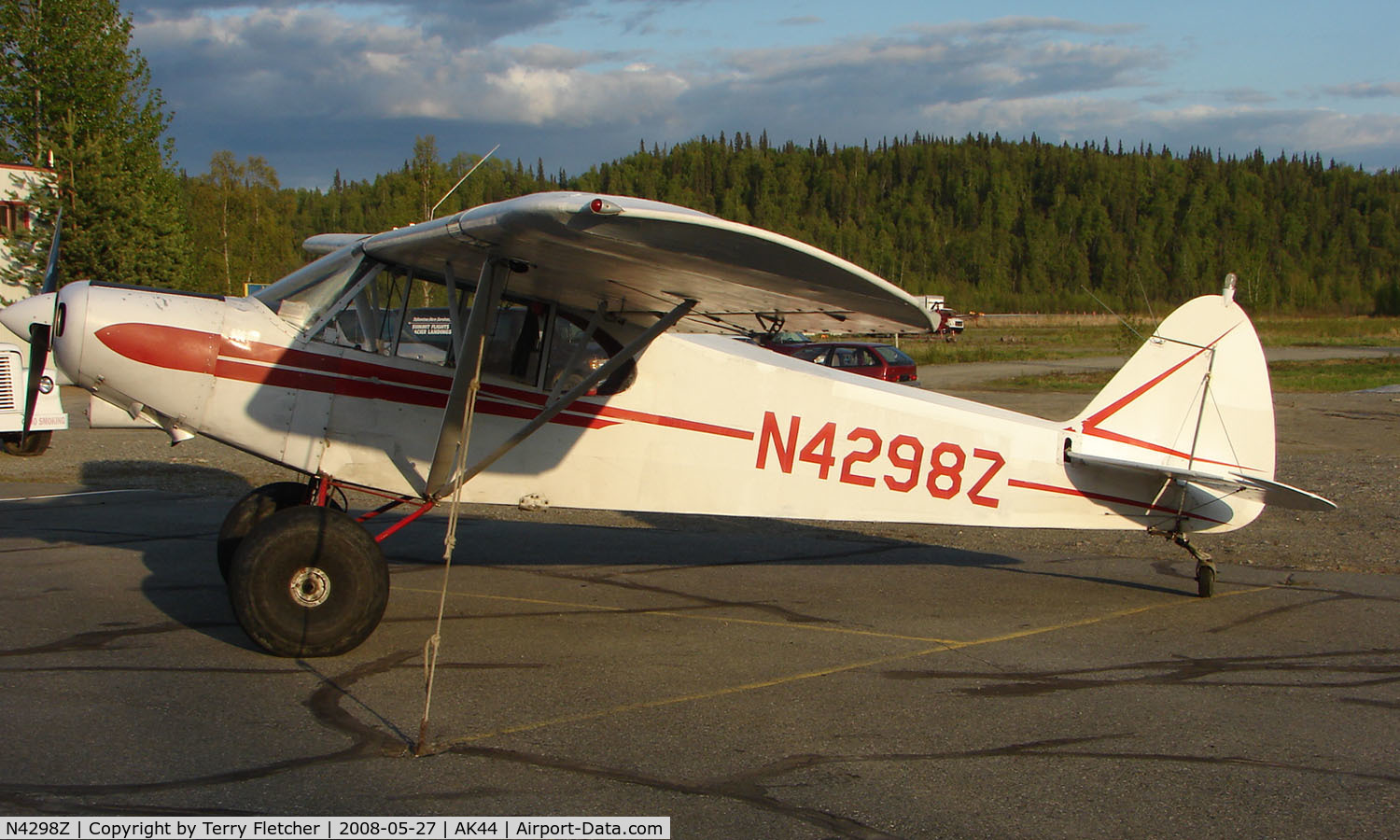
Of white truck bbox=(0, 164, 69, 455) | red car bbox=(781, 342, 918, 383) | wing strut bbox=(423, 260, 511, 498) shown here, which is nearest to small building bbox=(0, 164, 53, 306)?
white truck bbox=(0, 164, 69, 455)

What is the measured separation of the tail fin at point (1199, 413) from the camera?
27.0 feet

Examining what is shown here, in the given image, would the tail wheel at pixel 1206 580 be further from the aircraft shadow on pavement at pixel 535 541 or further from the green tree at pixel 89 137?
the green tree at pixel 89 137

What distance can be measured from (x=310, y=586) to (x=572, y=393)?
1.92m

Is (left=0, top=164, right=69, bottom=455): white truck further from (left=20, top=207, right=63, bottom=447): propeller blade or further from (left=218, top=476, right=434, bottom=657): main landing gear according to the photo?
(left=218, top=476, right=434, bottom=657): main landing gear

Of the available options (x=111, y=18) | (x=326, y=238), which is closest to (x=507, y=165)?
(x=111, y=18)

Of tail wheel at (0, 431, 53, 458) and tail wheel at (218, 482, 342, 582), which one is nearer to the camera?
tail wheel at (218, 482, 342, 582)

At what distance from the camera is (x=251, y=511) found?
7.78 metres

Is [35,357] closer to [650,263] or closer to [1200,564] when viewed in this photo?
[650,263]

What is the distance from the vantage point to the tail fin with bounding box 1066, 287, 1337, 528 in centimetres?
823

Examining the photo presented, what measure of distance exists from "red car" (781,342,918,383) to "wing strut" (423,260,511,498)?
23263mm

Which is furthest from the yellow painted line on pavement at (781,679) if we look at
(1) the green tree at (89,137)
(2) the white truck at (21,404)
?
(1) the green tree at (89,137)

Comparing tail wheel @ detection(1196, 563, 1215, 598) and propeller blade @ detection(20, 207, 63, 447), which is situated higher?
propeller blade @ detection(20, 207, 63, 447)

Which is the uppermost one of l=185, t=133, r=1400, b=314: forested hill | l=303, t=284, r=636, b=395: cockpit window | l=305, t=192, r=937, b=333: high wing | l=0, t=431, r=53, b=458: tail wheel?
l=185, t=133, r=1400, b=314: forested hill

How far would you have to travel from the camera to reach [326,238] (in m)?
8.84
